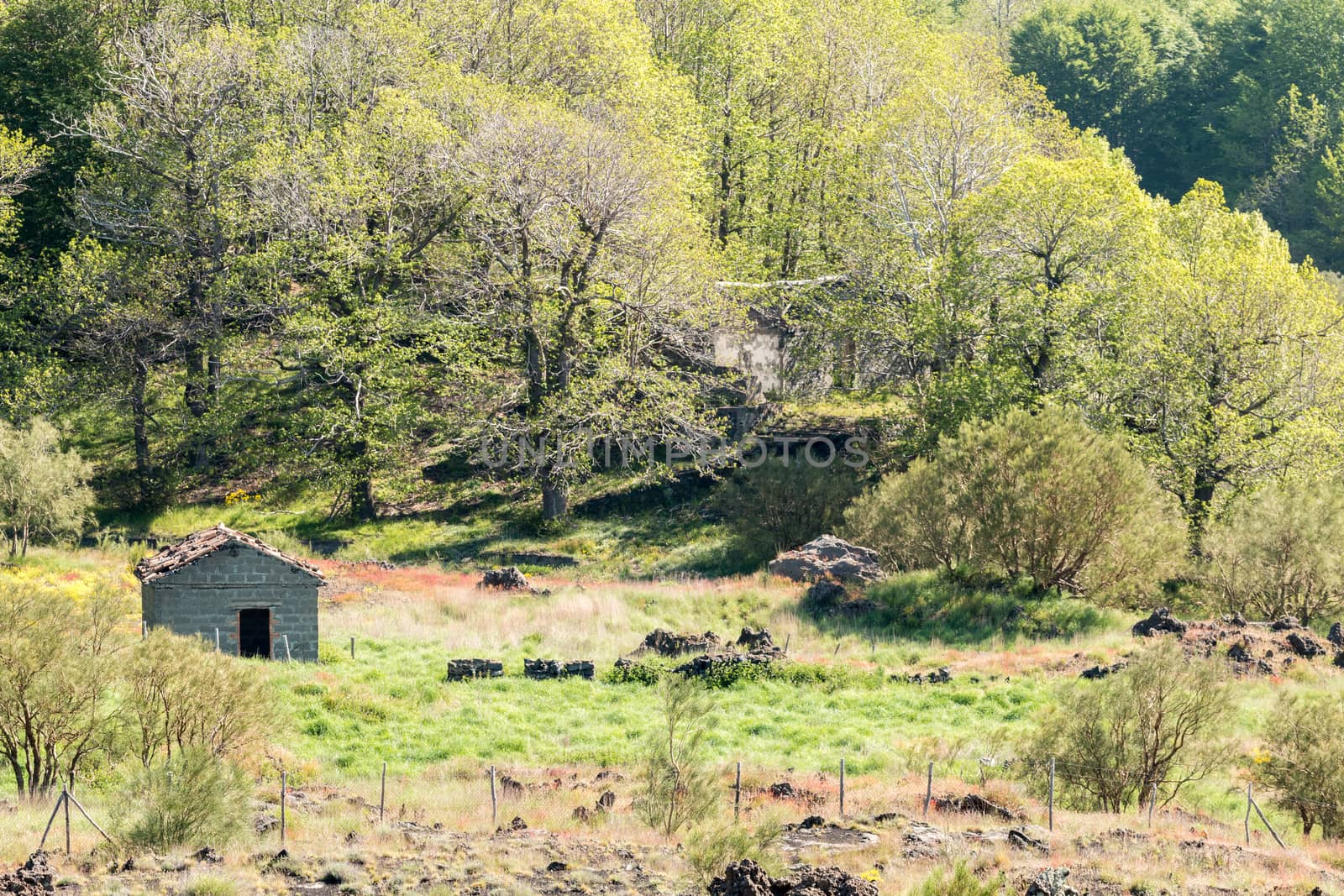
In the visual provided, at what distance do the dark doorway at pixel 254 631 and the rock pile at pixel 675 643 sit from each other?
9.24 meters

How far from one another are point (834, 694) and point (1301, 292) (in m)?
25.5

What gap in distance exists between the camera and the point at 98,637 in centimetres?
3219

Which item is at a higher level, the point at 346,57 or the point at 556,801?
the point at 346,57

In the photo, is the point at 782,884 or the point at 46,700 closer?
the point at 782,884

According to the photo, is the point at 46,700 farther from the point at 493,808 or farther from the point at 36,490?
the point at 36,490

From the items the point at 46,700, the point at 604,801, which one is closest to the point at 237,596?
the point at 46,700

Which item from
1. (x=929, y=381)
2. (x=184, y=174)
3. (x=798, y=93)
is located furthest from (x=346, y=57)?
(x=929, y=381)

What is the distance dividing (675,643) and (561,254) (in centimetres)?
2139

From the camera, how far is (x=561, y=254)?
5781 centimetres

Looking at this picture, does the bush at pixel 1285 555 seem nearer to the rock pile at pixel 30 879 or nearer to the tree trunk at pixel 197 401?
the rock pile at pixel 30 879

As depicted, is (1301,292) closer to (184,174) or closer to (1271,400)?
(1271,400)

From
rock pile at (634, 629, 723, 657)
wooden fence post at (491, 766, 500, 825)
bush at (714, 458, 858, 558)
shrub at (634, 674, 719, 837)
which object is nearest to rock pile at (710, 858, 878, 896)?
shrub at (634, 674, 719, 837)

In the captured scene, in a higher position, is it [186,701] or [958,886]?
[186,701]

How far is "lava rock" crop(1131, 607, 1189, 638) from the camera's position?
133 ft
